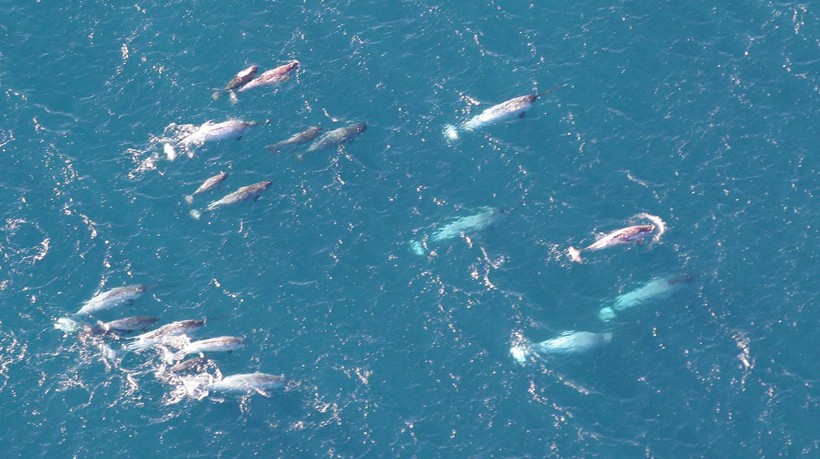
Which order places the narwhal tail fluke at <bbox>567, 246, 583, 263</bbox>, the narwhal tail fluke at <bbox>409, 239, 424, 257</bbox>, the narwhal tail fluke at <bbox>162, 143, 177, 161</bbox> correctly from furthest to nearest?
1. the narwhal tail fluke at <bbox>162, 143, 177, 161</bbox>
2. the narwhal tail fluke at <bbox>409, 239, 424, 257</bbox>
3. the narwhal tail fluke at <bbox>567, 246, 583, 263</bbox>

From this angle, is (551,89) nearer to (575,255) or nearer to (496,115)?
(496,115)

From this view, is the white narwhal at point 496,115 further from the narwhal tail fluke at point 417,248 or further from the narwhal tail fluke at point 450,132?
the narwhal tail fluke at point 417,248

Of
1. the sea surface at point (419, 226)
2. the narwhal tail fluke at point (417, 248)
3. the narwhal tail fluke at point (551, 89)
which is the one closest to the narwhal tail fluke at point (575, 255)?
the sea surface at point (419, 226)

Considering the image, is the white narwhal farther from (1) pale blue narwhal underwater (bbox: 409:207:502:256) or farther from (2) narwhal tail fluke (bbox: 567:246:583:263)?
(2) narwhal tail fluke (bbox: 567:246:583:263)

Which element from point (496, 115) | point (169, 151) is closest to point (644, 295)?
point (496, 115)

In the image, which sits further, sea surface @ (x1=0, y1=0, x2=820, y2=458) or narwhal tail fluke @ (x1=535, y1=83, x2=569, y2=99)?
narwhal tail fluke @ (x1=535, y1=83, x2=569, y2=99)

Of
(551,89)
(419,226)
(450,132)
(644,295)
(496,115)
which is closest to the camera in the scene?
(644,295)

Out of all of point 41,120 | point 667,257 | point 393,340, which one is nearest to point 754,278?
point 667,257

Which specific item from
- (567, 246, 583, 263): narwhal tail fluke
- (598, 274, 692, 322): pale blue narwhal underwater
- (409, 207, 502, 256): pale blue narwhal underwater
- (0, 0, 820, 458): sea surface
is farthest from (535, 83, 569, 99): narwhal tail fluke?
(598, 274, 692, 322): pale blue narwhal underwater
